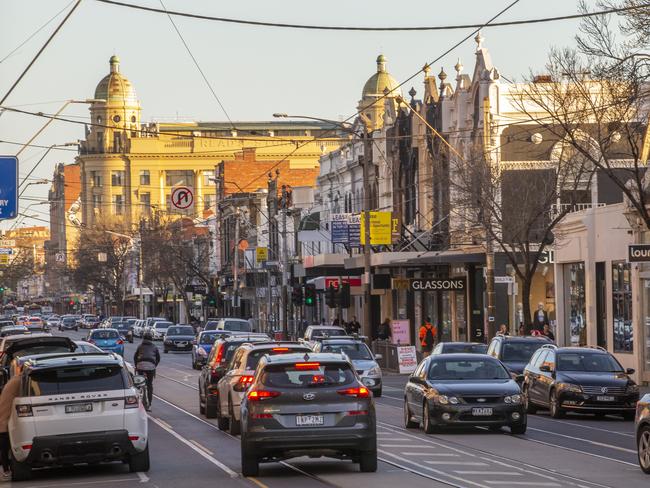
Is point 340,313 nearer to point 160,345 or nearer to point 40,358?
point 160,345

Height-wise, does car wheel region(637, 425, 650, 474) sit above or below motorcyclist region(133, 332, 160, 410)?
below

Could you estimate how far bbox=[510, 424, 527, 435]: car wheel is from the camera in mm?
26203

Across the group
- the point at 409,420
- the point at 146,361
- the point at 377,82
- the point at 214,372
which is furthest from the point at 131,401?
the point at 377,82

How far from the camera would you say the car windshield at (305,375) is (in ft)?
62.3

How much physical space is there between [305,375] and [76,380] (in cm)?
307

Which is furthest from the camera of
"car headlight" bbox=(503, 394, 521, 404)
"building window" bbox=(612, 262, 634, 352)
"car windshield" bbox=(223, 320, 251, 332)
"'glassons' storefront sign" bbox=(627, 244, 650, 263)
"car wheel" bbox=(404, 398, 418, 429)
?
"car windshield" bbox=(223, 320, 251, 332)

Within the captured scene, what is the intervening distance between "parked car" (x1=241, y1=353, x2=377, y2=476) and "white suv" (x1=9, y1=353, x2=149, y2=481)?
5.26ft

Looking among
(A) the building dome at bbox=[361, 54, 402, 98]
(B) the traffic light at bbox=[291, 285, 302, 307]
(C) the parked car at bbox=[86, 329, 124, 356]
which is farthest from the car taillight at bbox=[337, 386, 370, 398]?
(A) the building dome at bbox=[361, 54, 402, 98]

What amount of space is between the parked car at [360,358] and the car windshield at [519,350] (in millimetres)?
3583

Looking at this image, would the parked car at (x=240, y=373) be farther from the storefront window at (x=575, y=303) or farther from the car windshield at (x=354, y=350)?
the storefront window at (x=575, y=303)

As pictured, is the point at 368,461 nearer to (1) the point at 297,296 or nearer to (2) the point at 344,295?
(2) the point at 344,295

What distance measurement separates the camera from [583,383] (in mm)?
30547

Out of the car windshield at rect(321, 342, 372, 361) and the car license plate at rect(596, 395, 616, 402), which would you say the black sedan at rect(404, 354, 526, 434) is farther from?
the car windshield at rect(321, 342, 372, 361)

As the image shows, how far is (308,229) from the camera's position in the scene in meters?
84.6
